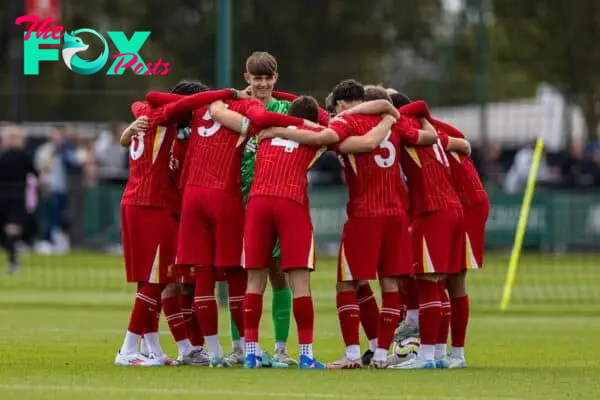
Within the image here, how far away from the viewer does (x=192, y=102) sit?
1415cm

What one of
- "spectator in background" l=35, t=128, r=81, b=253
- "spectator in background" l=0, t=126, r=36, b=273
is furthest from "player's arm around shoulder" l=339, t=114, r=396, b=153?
"spectator in background" l=35, t=128, r=81, b=253

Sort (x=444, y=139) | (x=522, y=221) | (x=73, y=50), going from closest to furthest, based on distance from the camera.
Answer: (x=444, y=139)
(x=522, y=221)
(x=73, y=50)

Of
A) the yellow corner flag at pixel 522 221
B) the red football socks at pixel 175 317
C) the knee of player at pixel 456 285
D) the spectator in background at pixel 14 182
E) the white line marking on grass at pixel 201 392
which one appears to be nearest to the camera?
the white line marking on grass at pixel 201 392

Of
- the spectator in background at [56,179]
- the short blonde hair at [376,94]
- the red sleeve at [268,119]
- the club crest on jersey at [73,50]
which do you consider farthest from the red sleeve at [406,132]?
the spectator in background at [56,179]

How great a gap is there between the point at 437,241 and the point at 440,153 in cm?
73

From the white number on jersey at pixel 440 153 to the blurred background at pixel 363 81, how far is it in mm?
16469

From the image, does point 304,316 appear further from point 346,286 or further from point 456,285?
point 456,285

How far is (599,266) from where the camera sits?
105 ft

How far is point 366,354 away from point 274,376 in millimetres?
1753

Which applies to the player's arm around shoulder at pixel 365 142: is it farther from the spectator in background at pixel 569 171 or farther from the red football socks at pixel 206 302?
the spectator in background at pixel 569 171

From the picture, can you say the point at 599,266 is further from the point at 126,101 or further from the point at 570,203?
the point at 126,101

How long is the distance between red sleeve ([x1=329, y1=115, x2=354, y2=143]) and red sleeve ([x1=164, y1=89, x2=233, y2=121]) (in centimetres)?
84

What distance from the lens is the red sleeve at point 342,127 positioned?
14.0 metres

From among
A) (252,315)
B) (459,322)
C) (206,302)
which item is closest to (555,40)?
(459,322)
